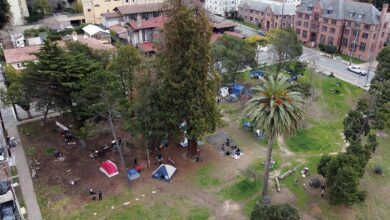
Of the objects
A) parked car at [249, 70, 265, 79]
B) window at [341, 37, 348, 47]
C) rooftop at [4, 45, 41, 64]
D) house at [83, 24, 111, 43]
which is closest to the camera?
rooftop at [4, 45, 41, 64]

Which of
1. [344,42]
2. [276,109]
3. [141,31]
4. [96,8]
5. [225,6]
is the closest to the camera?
[276,109]

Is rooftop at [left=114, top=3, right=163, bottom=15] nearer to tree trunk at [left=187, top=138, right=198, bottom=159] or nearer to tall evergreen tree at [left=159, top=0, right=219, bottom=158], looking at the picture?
tall evergreen tree at [left=159, top=0, right=219, bottom=158]

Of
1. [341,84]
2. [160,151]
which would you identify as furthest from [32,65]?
[341,84]

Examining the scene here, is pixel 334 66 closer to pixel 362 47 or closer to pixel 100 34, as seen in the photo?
pixel 362 47

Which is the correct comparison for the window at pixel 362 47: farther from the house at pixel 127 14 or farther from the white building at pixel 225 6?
the house at pixel 127 14

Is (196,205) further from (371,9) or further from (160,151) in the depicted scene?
(371,9)

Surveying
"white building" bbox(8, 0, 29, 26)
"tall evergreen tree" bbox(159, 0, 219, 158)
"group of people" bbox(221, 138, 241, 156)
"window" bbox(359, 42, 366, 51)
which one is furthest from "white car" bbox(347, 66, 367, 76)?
"white building" bbox(8, 0, 29, 26)

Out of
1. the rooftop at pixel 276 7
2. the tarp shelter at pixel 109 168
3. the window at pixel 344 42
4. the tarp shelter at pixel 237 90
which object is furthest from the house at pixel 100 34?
the window at pixel 344 42

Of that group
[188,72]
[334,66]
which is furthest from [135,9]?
[188,72]
